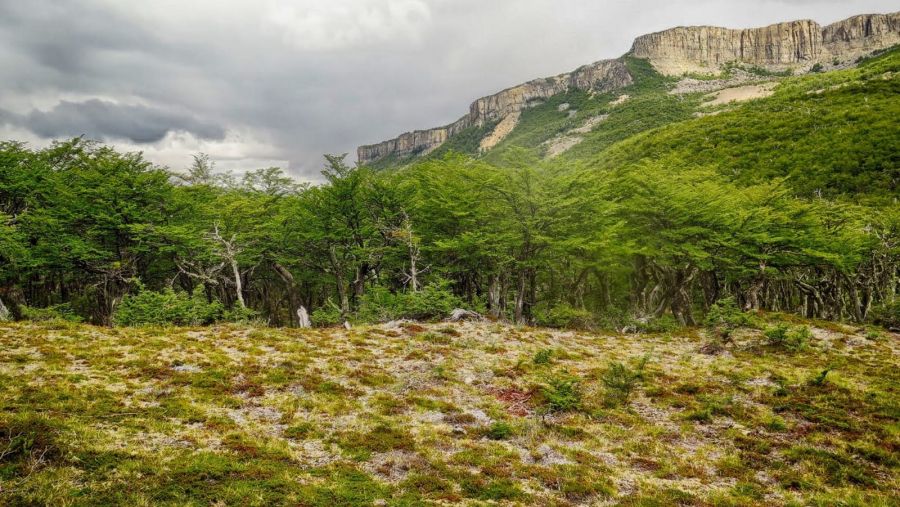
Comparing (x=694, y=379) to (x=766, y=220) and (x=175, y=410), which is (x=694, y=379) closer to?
(x=766, y=220)

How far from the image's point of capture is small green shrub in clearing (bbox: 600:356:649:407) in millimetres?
13938

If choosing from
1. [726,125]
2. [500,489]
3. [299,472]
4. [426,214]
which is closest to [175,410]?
[299,472]

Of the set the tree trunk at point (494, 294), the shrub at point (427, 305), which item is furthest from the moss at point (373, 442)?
the tree trunk at point (494, 294)

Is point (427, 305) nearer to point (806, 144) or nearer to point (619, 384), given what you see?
point (619, 384)

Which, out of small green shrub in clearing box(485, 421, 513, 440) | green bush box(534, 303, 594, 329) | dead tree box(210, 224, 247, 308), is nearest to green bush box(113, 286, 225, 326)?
dead tree box(210, 224, 247, 308)

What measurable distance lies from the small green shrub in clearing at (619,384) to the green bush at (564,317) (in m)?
14.3

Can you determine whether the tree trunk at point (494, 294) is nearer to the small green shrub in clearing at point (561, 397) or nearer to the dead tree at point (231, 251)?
the small green shrub in clearing at point (561, 397)

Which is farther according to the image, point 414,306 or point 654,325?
point 654,325

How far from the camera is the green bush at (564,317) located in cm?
3030

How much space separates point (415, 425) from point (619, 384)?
7.52 metres

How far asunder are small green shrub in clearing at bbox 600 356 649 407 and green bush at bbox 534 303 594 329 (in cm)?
1429

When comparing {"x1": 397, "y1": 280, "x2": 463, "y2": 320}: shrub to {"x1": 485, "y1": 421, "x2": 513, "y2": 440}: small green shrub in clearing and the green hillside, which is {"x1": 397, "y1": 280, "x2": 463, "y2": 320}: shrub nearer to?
the green hillside

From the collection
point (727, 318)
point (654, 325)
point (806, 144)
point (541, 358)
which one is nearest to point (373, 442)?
point (541, 358)

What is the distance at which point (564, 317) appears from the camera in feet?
102
